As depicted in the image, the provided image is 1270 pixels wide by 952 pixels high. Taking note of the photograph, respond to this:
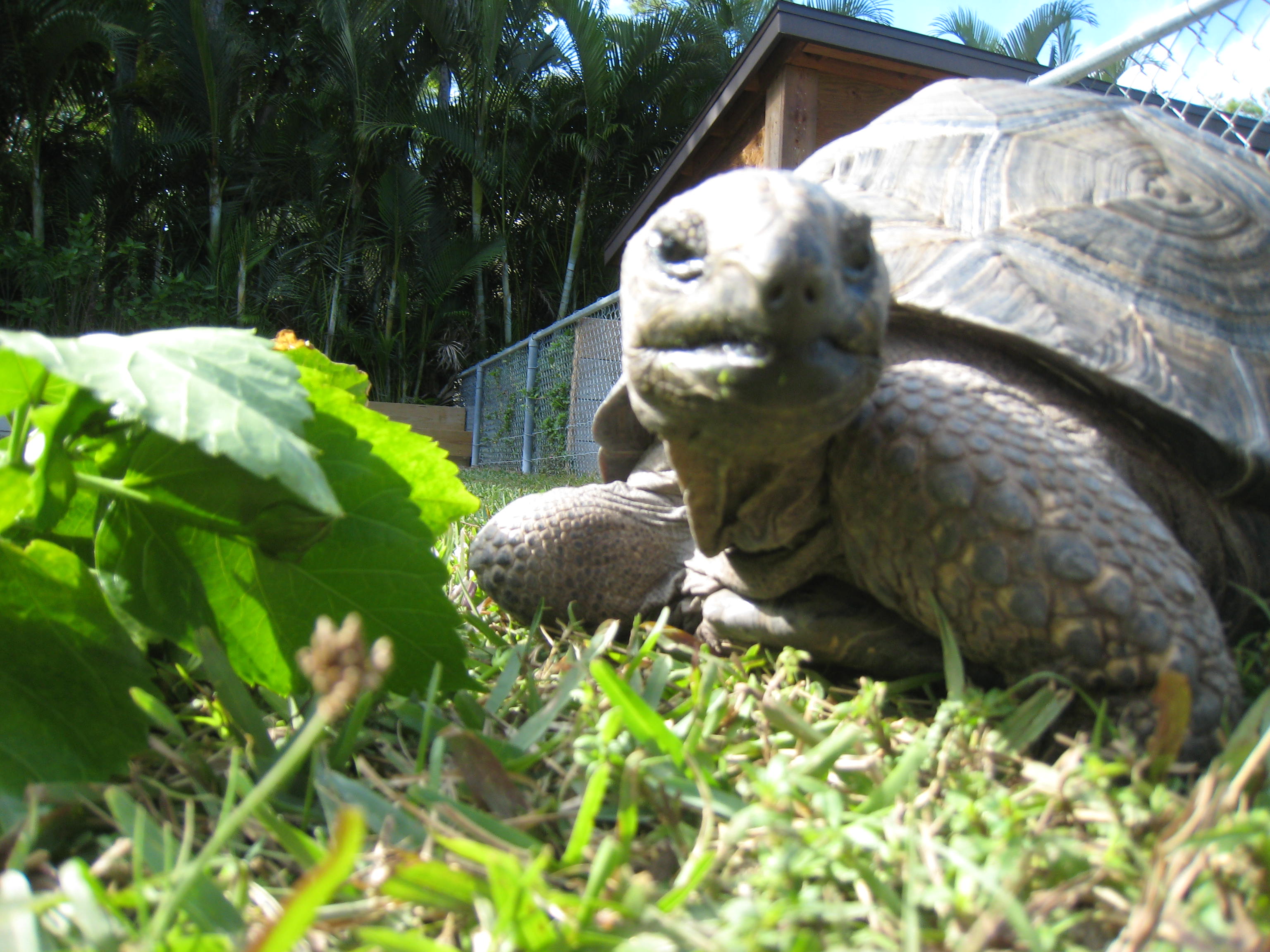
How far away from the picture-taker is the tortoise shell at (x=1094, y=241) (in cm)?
120

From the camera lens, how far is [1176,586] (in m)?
1.02

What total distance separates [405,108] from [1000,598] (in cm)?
1861

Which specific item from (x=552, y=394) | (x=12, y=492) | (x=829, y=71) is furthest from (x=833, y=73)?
(x=552, y=394)

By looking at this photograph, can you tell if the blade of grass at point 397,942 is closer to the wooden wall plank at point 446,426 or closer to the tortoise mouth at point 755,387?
the tortoise mouth at point 755,387

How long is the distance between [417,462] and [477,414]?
37.7ft

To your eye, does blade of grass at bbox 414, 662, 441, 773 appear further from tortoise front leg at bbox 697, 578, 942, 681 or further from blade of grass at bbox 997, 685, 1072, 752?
blade of grass at bbox 997, 685, 1072, 752

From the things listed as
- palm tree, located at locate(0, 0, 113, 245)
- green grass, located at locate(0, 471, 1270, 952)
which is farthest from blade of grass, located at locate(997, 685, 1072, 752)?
palm tree, located at locate(0, 0, 113, 245)

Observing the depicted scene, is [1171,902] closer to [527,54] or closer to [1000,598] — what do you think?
[1000,598]

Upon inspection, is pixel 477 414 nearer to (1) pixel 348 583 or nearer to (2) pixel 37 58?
(2) pixel 37 58

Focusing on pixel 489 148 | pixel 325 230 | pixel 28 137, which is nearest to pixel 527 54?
pixel 489 148

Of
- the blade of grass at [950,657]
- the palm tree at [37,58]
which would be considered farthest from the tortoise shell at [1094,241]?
the palm tree at [37,58]

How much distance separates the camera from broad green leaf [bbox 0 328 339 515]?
72 centimetres

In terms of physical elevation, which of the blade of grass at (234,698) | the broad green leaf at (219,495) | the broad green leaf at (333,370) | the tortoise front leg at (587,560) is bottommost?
the tortoise front leg at (587,560)

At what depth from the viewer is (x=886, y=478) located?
3.62 ft
